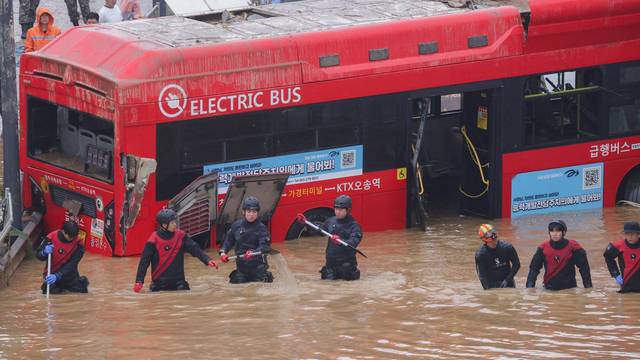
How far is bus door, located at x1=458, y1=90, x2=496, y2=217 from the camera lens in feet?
71.7

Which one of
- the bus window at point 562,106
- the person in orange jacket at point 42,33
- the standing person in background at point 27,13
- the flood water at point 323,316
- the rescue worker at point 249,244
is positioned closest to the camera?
the flood water at point 323,316

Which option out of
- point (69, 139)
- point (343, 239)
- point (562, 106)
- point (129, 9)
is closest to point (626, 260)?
point (343, 239)

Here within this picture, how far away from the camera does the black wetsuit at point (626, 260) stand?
56.4 ft

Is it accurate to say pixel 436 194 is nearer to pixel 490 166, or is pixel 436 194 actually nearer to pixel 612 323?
pixel 490 166

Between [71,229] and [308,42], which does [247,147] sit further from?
[71,229]

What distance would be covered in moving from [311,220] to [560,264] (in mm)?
4196

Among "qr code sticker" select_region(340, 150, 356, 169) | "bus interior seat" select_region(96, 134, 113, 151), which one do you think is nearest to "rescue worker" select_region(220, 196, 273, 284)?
"bus interior seat" select_region(96, 134, 113, 151)

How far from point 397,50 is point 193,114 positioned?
2.99 meters

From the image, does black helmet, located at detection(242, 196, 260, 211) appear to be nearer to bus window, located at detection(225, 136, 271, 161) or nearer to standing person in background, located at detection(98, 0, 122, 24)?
bus window, located at detection(225, 136, 271, 161)

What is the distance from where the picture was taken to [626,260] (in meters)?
17.2

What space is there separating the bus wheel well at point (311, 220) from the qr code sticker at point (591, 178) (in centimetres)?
390

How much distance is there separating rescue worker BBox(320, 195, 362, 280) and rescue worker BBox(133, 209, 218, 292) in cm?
167

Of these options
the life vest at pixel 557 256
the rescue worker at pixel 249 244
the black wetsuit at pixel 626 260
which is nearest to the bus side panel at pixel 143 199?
the rescue worker at pixel 249 244

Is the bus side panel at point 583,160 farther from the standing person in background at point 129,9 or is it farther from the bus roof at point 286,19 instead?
the standing person in background at point 129,9
